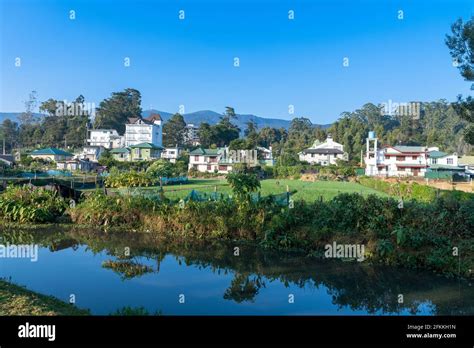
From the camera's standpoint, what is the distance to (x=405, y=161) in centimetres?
5269

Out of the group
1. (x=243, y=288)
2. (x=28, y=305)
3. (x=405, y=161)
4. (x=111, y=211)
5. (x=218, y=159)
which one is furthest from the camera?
(x=218, y=159)

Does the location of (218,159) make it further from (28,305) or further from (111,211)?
(28,305)

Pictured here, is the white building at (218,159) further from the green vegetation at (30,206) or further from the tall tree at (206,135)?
the green vegetation at (30,206)

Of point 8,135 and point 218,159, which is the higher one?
point 8,135

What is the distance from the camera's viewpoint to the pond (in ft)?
21.5

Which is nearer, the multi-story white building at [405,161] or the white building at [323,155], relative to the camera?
the multi-story white building at [405,161]

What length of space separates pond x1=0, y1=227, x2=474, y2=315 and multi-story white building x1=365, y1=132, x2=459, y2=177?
45.0 m

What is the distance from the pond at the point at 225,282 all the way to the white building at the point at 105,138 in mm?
67958

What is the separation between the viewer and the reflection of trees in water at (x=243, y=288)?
23.1ft

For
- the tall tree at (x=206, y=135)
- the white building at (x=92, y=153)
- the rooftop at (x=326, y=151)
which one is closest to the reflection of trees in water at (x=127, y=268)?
the white building at (x=92, y=153)

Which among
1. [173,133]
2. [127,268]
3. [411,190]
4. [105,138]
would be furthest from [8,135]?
[127,268]

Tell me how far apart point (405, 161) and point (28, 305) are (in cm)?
5436

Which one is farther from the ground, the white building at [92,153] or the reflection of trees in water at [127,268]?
the white building at [92,153]
